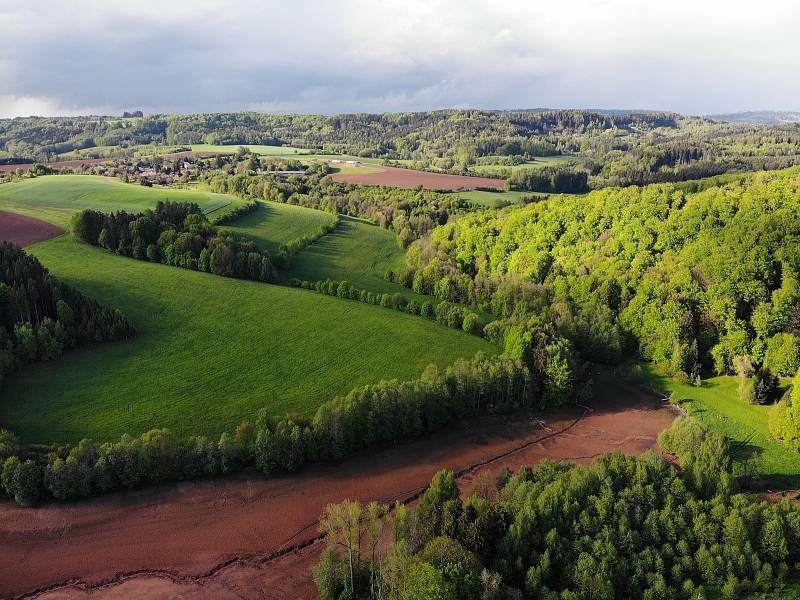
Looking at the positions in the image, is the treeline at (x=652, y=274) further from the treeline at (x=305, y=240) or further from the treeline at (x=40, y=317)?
the treeline at (x=40, y=317)

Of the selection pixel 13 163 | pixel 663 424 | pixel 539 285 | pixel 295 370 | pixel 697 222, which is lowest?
pixel 663 424

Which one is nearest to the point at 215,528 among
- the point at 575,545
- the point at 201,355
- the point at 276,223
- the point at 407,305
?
the point at 201,355

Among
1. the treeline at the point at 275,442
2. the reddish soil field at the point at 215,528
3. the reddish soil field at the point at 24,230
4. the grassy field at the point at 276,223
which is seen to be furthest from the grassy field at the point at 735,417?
the reddish soil field at the point at 24,230

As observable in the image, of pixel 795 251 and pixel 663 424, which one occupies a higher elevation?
pixel 795 251

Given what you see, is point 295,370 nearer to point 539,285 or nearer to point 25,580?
point 25,580

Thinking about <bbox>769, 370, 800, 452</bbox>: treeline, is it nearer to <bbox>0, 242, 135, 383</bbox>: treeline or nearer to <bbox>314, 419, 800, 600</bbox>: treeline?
<bbox>314, 419, 800, 600</bbox>: treeline

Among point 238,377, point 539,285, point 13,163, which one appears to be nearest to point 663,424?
point 539,285
